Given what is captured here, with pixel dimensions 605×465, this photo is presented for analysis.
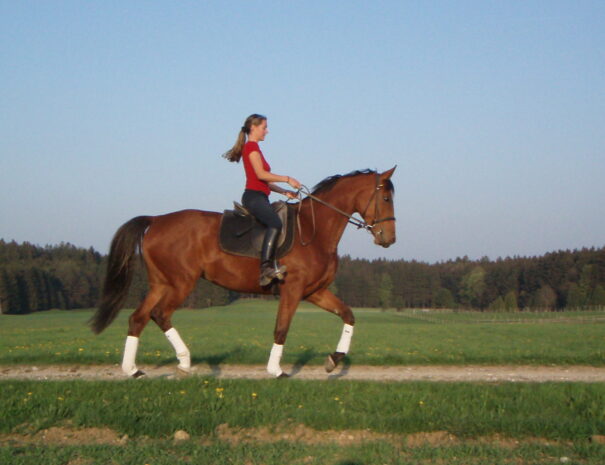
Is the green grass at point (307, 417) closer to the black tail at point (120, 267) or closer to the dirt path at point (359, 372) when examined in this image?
the black tail at point (120, 267)

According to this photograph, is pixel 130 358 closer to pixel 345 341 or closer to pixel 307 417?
pixel 345 341

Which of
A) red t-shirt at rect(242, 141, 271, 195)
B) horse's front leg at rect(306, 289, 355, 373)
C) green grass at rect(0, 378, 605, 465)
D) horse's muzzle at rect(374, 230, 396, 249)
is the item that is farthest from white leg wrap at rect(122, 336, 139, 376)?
horse's muzzle at rect(374, 230, 396, 249)

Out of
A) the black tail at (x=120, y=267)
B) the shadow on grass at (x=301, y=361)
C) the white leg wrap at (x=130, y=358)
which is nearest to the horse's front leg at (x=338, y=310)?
the shadow on grass at (x=301, y=361)

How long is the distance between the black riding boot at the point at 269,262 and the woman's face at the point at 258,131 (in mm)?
1516

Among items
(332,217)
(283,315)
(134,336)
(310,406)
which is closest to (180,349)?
(134,336)

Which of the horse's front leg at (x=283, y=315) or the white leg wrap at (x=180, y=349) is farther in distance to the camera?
the white leg wrap at (x=180, y=349)

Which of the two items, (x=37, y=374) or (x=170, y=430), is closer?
(x=170, y=430)

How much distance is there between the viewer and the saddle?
1011 cm

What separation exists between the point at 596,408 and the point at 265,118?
6.19 meters

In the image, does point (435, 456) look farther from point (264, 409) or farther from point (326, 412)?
point (264, 409)

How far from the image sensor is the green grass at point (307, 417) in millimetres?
6125

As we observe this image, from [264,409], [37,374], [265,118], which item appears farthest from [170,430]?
[37,374]

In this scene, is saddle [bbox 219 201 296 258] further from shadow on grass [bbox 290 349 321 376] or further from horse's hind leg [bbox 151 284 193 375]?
shadow on grass [bbox 290 349 321 376]

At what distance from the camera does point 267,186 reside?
1037 cm
